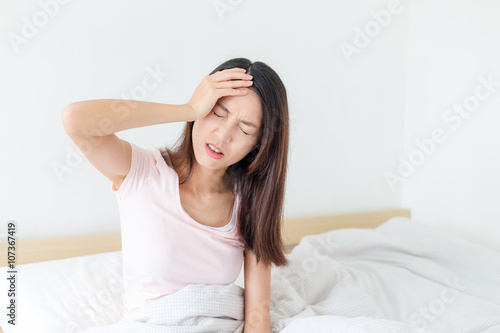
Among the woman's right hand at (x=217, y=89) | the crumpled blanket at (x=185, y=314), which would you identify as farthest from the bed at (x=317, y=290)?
the woman's right hand at (x=217, y=89)

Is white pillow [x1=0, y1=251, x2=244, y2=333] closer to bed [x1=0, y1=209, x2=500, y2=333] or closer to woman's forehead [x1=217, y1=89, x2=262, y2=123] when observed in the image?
bed [x1=0, y1=209, x2=500, y2=333]

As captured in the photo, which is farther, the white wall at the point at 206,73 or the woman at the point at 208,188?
the white wall at the point at 206,73

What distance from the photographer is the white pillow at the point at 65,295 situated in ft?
3.92

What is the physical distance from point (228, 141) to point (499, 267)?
107 centimetres

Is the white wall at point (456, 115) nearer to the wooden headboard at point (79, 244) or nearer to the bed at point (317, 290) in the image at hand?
the bed at point (317, 290)

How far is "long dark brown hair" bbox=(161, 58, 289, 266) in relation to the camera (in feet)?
3.69

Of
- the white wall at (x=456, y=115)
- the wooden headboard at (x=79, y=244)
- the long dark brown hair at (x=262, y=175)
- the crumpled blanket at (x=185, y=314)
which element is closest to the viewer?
the crumpled blanket at (x=185, y=314)

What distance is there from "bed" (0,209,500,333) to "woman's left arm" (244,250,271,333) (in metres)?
0.03

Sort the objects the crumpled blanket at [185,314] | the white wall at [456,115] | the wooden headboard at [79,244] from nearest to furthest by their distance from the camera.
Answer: the crumpled blanket at [185,314] → the wooden headboard at [79,244] → the white wall at [456,115]

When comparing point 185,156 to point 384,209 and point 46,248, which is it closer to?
point 46,248

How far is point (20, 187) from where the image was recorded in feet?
4.97

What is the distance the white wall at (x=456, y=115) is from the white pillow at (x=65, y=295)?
4.80ft

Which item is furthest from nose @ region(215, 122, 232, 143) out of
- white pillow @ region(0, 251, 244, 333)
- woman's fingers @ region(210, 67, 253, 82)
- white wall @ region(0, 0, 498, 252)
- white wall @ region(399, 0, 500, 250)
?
white wall @ region(399, 0, 500, 250)

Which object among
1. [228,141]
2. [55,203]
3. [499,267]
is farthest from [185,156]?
[499,267]
